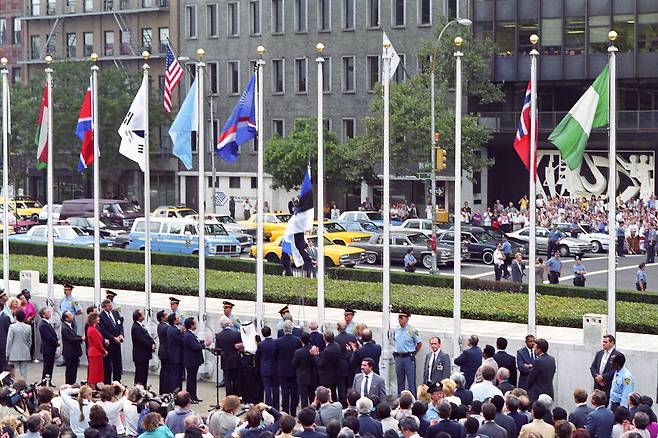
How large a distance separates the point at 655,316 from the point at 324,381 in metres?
7.59

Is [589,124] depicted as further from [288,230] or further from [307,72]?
[307,72]

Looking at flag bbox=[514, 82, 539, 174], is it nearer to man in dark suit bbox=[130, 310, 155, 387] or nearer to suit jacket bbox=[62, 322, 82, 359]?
man in dark suit bbox=[130, 310, 155, 387]

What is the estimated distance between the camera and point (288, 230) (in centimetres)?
2934

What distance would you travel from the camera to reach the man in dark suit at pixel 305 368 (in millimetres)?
25641

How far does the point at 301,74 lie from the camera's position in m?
81.1

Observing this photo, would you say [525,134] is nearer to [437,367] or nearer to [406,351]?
[406,351]

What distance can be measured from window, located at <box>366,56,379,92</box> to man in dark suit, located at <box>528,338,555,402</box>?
5498cm

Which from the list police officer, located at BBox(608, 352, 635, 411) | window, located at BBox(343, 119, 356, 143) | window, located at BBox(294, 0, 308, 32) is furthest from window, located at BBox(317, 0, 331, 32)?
police officer, located at BBox(608, 352, 635, 411)

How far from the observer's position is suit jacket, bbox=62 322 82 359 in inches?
1131

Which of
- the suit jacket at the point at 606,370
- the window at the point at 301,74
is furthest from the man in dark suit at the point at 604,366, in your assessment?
the window at the point at 301,74

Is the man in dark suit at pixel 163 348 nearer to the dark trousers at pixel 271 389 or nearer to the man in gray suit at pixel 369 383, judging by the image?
the dark trousers at pixel 271 389

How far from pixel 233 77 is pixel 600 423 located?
65.9 meters

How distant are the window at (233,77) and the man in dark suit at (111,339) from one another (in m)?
54.9

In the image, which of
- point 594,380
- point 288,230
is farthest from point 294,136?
point 594,380
